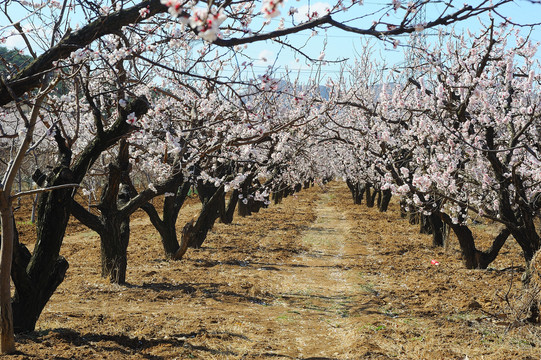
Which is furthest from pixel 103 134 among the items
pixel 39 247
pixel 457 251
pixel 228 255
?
pixel 457 251

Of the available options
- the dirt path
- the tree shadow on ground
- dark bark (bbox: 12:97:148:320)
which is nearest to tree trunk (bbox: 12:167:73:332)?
dark bark (bbox: 12:97:148:320)

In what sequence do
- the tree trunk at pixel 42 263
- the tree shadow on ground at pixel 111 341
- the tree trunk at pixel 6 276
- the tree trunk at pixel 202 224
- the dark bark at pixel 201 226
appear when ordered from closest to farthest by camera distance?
the tree trunk at pixel 6 276 < the tree shadow on ground at pixel 111 341 < the tree trunk at pixel 42 263 < the dark bark at pixel 201 226 < the tree trunk at pixel 202 224

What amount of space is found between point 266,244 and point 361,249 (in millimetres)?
3079

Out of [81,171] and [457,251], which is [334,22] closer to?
[81,171]

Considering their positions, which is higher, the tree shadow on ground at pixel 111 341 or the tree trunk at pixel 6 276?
the tree trunk at pixel 6 276

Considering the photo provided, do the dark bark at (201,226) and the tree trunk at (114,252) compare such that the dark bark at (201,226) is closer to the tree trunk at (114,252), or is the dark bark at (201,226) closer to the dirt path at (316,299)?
the dirt path at (316,299)

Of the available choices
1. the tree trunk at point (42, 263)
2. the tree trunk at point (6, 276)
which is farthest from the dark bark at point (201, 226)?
the tree trunk at point (6, 276)

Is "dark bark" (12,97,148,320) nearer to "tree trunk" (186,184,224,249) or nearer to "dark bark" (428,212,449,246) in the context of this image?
"tree trunk" (186,184,224,249)

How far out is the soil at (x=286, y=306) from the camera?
19.3ft

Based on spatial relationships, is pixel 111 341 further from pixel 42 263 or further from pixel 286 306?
pixel 286 306

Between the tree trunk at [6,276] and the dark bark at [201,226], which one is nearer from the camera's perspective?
the tree trunk at [6,276]

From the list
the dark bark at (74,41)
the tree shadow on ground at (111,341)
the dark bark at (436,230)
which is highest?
the dark bark at (74,41)

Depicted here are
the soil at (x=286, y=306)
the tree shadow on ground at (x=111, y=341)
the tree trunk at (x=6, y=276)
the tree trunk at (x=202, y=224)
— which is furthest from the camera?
the tree trunk at (x=202, y=224)

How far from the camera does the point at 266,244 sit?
15.9 m
